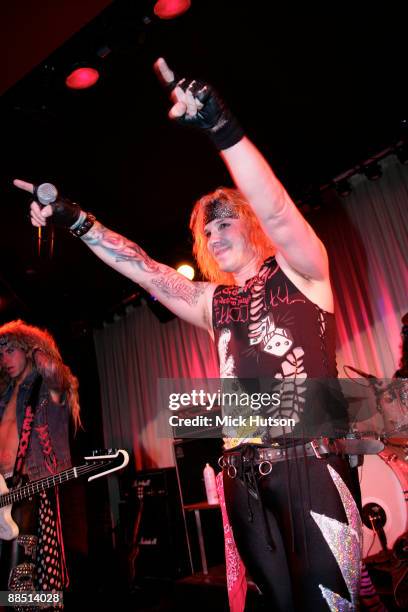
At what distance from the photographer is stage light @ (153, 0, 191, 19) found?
3.16m

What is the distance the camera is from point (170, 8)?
3240mm

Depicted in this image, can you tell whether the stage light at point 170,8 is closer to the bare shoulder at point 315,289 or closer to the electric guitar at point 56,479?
the bare shoulder at point 315,289

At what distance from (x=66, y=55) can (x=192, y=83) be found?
248 centimetres

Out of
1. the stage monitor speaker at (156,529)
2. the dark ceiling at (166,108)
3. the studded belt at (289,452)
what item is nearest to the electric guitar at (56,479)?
the studded belt at (289,452)

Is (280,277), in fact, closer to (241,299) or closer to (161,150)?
(241,299)

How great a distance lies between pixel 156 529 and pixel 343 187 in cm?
479

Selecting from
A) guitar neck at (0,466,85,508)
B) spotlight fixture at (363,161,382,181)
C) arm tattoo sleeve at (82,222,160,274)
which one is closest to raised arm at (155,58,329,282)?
arm tattoo sleeve at (82,222,160,274)

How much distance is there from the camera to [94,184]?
17.3 feet

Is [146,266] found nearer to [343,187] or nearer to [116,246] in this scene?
[116,246]

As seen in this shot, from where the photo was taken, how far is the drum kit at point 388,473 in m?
3.46

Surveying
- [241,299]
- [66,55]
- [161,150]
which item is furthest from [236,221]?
[161,150]

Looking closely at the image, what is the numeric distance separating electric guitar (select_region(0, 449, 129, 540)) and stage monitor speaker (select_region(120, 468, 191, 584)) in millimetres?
3196

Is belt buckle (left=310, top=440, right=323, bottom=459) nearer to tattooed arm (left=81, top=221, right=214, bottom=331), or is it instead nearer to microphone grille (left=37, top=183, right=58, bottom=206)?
tattooed arm (left=81, top=221, right=214, bottom=331)

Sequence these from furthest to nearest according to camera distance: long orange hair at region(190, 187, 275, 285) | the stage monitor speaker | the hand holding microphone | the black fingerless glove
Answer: the stage monitor speaker → long orange hair at region(190, 187, 275, 285) → the hand holding microphone → the black fingerless glove
